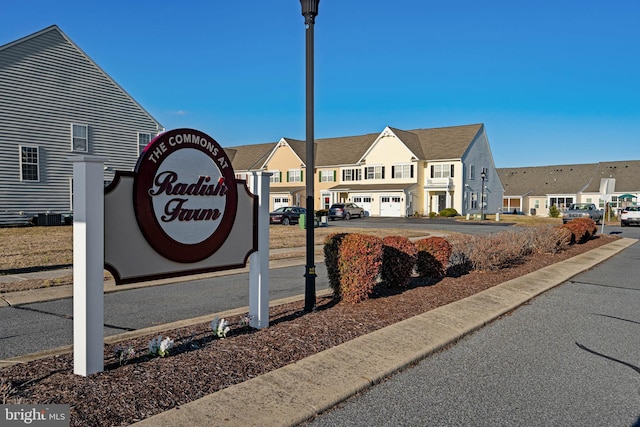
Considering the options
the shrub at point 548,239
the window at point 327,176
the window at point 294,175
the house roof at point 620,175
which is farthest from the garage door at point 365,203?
the shrub at point 548,239

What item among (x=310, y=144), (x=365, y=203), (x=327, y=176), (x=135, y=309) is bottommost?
(x=135, y=309)

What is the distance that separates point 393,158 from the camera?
5031cm

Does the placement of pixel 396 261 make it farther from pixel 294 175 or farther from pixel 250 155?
pixel 250 155

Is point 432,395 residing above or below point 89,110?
below

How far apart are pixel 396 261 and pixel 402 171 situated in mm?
42472

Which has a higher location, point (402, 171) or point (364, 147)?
point (364, 147)

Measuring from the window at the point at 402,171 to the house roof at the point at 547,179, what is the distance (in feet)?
83.0

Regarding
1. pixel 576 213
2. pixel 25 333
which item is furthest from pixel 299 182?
pixel 25 333

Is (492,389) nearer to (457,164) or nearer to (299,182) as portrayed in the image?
(457,164)

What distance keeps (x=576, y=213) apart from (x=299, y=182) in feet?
98.9

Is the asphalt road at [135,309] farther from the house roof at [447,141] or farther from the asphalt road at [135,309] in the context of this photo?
the house roof at [447,141]

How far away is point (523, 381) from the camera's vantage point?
4.64 m

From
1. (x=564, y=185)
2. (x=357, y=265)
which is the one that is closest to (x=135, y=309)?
(x=357, y=265)

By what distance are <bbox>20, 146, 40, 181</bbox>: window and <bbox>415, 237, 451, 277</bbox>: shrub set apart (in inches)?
908
